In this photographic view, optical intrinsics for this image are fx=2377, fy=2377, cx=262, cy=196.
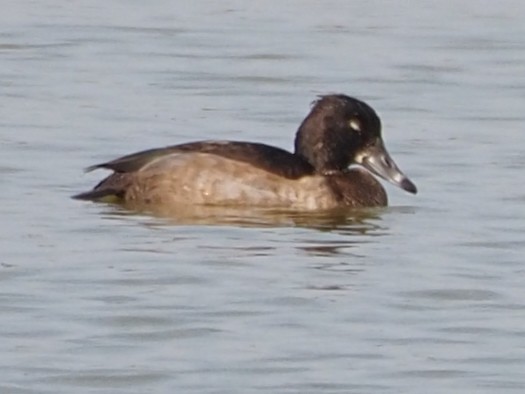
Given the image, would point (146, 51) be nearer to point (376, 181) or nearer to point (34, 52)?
point (34, 52)

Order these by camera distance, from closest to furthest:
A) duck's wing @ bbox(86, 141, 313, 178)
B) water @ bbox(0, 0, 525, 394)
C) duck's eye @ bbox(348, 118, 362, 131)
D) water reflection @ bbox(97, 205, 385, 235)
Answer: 1. water @ bbox(0, 0, 525, 394)
2. water reflection @ bbox(97, 205, 385, 235)
3. duck's wing @ bbox(86, 141, 313, 178)
4. duck's eye @ bbox(348, 118, 362, 131)

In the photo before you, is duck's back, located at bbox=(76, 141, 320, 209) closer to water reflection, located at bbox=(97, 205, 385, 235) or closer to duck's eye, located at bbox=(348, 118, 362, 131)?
water reflection, located at bbox=(97, 205, 385, 235)

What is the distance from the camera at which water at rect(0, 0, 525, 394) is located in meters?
9.58

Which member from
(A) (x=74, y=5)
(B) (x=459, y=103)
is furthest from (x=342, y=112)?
(A) (x=74, y=5)

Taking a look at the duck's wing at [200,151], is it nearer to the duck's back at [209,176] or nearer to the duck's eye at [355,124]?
the duck's back at [209,176]

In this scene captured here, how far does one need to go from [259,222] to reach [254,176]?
A: 47 cm

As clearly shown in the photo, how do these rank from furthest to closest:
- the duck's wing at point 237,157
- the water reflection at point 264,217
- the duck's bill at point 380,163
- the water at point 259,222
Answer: the duck's bill at point 380,163, the duck's wing at point 237,157, the water reflection at point 264,217, the water at point 259,222

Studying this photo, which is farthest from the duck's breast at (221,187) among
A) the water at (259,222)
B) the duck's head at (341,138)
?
the duck's head at (341,138)

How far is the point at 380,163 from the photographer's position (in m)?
13.9

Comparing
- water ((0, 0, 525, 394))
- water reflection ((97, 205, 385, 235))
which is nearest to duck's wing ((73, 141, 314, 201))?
water reflection ((97, 205, 385, 235))

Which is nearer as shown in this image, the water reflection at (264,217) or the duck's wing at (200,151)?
the water reflection at (264,217)

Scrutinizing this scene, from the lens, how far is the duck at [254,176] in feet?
43.9

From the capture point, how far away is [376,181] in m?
13.9

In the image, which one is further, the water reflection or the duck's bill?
the duck's bill
